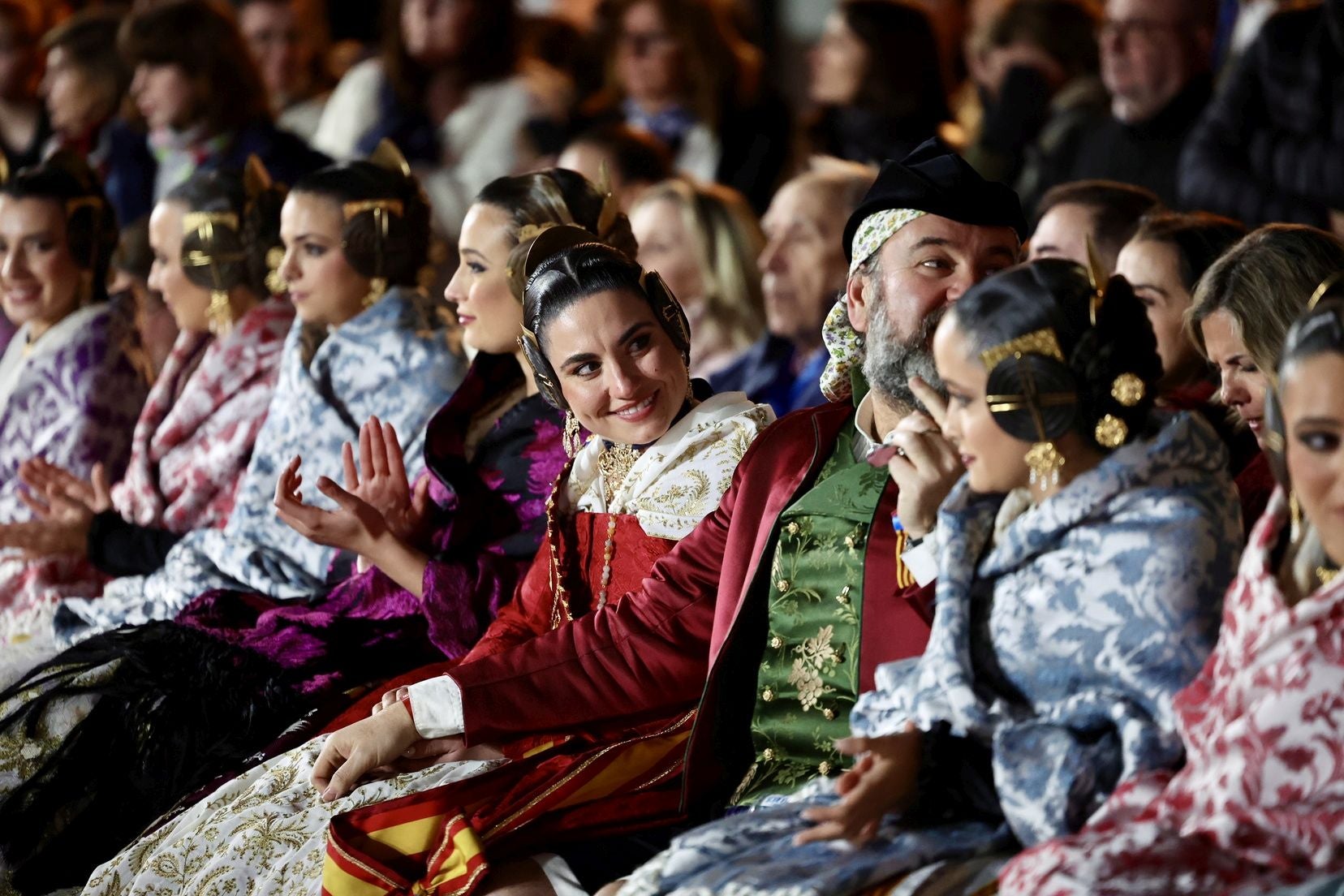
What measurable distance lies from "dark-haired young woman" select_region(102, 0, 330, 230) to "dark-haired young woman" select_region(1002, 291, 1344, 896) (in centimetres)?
487

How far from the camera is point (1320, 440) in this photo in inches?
80.2

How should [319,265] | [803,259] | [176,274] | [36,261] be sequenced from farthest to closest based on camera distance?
[803,259], [36,261], [176,274], [319,265]

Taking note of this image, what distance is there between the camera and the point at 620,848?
9.11 feet

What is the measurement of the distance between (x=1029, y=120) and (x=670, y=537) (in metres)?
3.76

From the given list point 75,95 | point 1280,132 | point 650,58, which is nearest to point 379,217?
point 1280,132

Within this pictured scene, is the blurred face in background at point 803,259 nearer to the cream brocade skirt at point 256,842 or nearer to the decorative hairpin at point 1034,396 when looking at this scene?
the cream brocade skirt at point 256,842

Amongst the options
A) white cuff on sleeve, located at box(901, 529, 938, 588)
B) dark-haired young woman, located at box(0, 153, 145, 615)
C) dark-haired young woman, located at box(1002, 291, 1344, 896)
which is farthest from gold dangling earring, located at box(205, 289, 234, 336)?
dark-haired young woman, located at box(1002, 291, 1344, 896)

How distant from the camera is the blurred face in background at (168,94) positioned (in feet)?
21.6

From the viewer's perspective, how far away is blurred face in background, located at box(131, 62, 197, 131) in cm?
660

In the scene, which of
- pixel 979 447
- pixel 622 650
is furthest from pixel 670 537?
pixel 979 447

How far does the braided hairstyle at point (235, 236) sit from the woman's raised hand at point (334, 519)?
128 cm

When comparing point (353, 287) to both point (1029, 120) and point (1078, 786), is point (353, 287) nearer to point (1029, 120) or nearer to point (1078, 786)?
point (1078, 786)

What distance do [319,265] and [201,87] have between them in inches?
104

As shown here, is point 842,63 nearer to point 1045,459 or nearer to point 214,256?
point 214,256
